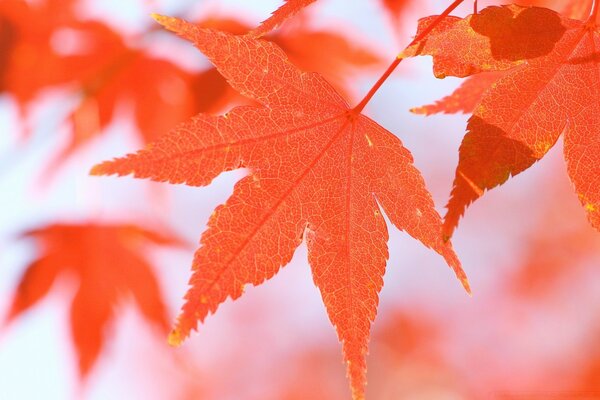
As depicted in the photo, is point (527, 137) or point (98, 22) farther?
point (98, 22)

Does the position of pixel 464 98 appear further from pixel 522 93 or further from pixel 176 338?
pixel 176 338

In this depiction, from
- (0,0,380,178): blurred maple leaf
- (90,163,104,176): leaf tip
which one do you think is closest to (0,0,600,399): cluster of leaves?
(90,163,104,176): leaf tip

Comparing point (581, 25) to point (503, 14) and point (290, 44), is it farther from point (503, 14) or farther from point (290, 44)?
point (290, 44)

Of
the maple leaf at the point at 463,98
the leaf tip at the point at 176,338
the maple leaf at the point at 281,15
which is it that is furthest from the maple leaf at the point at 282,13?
the leaf tip at the point at 176,338

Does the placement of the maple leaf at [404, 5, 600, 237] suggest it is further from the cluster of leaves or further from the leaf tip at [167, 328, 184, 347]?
the leaf tip at [167, 328, 184, 347]

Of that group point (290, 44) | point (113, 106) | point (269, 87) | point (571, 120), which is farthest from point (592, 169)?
point (113, 106)
